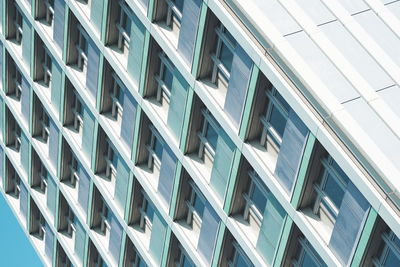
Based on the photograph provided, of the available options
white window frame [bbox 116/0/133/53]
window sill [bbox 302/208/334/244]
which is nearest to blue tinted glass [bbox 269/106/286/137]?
window sill [bbox 302/208/334/244]

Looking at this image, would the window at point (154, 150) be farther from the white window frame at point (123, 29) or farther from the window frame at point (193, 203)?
the white window frame at point (123, 29)

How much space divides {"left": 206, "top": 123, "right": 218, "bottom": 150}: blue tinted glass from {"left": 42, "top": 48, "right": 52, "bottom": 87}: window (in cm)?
1456

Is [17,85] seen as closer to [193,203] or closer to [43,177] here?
[43,177]

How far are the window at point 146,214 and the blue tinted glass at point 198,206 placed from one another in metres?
4.08

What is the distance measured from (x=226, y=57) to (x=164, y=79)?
522 cm

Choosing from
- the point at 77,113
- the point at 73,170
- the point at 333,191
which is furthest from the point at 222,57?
the point at 73,170

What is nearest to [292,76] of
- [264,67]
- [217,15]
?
[264,67]

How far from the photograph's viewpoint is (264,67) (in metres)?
37.4

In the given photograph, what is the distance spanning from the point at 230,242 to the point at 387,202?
12528mm

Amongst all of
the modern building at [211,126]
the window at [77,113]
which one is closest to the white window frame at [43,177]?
the modern building at [211,126]

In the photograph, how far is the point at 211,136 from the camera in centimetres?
4403

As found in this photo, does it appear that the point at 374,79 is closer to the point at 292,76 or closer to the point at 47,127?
the point at 292,76

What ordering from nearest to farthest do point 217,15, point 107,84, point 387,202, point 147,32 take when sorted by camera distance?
point 387,202 → point 217,15 → point 147,32 → point 107,84

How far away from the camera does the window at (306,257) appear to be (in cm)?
4000
